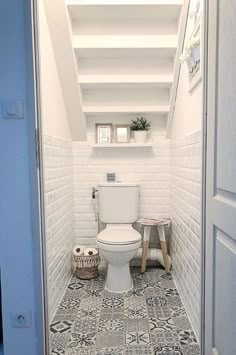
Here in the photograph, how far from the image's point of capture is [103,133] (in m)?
2.83

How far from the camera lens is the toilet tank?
265cm

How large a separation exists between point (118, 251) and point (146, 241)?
0.53 meters

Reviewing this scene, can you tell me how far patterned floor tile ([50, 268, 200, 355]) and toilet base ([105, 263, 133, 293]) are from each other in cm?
5

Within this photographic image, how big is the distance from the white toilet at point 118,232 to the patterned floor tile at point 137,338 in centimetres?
59

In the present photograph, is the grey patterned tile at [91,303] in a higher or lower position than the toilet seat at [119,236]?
lower

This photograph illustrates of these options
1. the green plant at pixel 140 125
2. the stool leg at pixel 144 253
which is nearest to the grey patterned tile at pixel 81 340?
the stool leg at pixel 144 253

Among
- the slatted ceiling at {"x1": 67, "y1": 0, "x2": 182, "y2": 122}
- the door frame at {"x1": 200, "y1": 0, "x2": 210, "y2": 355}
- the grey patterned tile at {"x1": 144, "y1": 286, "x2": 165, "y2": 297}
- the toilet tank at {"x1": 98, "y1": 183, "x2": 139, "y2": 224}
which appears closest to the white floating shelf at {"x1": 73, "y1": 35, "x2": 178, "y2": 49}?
the slatted ceiling at {"x1": 67, "y1": 0, "x2": 182, "y2": 122}

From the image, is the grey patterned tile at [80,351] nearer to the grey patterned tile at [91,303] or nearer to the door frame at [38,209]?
the door frame at [38,209]

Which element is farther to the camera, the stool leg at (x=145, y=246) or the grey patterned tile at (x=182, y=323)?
the stool leg at (x=145, y=246)

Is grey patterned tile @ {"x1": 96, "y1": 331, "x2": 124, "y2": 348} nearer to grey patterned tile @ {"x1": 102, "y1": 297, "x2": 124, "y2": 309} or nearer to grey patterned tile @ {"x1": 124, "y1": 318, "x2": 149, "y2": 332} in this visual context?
grey patterned tile @ {"x1": 124, "y1": 318, "x2": 149, "y2": 332}

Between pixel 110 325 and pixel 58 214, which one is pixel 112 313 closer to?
pixel 110 325

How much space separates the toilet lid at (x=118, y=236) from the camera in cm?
225

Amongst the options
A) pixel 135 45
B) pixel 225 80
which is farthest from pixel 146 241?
pixel 225 80

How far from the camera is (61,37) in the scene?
2051 millimetres
